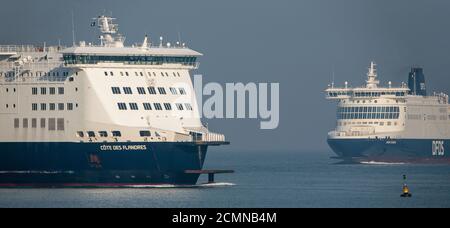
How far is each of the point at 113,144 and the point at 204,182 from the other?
10.3m

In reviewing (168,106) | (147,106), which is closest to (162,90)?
(168,106)

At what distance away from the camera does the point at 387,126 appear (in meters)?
134

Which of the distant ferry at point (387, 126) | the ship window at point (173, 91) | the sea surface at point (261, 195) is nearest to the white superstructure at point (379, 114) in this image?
the distant ferry at point (387, 126)

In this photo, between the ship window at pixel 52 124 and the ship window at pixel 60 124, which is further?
the ship window at pixel 52 124

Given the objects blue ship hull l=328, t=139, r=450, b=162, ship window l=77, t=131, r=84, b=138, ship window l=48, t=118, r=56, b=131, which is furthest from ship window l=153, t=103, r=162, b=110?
blue ship hull l=328, t=139, r=450, b=162

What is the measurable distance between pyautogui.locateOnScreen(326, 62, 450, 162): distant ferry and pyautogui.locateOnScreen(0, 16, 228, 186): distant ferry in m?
50.3

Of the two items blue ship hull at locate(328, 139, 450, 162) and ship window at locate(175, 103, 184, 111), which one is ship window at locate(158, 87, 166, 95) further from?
blue ship hull at locate(328, 139, 450, 162)

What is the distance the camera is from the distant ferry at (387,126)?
13138 cm

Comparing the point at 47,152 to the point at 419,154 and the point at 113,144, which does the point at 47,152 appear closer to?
the point at 113,144

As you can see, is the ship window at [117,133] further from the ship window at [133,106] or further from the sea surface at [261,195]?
the sea surface at [261,195]

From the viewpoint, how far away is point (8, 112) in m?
82.4

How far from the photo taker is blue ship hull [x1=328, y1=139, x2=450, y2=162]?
131 m

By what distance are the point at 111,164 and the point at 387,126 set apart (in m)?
58.0
